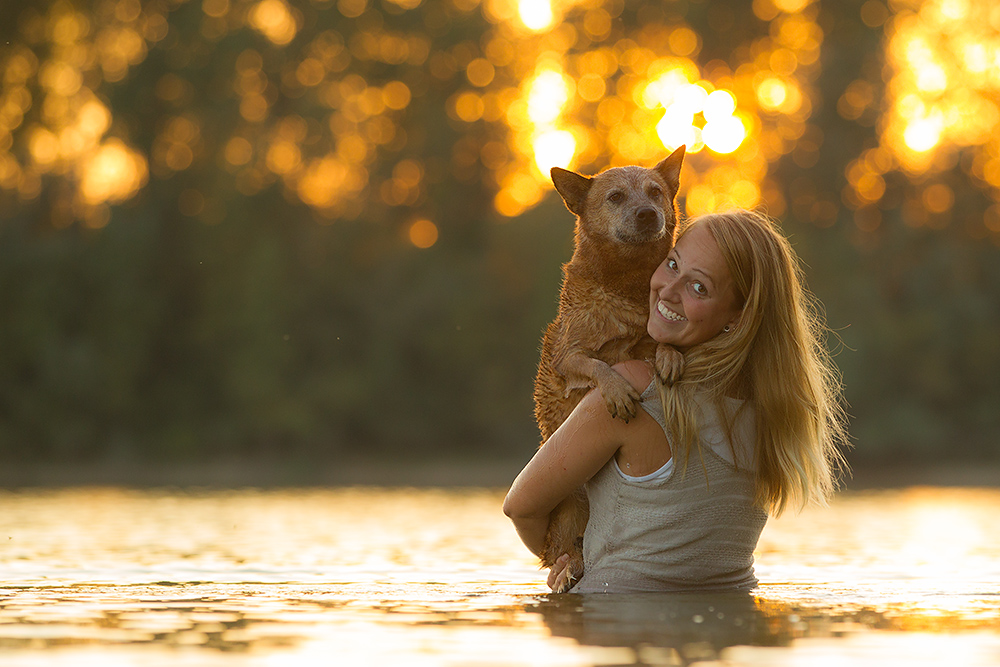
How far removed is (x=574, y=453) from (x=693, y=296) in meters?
0.59

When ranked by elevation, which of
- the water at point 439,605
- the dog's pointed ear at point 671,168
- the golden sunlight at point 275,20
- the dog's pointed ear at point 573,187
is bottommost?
the water at point 439,605

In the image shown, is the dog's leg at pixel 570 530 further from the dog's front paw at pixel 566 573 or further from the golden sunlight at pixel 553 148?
the golden sunlight at pixel 553 148

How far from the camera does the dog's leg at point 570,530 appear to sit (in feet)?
13.8

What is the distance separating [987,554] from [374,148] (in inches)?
1023

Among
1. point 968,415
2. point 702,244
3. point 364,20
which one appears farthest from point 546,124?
point 702,244

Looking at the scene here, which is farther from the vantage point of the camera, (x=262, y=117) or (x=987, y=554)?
(x=262, y=117)

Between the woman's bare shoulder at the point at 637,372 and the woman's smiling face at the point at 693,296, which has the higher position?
the woman's smiling face at the point at 693,296

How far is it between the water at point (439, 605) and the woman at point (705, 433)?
0.18 metres

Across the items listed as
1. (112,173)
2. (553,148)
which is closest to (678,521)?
(112,173)

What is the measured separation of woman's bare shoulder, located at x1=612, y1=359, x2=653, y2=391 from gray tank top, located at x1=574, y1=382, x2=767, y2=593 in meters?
0.06

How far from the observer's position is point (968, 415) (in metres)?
28.3

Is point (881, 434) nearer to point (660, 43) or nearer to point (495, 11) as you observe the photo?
point (660, 43)

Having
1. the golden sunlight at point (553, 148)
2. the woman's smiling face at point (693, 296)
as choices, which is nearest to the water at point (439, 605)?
the woman's smiling face at point (693, 296)

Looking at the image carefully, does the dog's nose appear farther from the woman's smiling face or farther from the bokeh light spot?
the bokeh light spot
